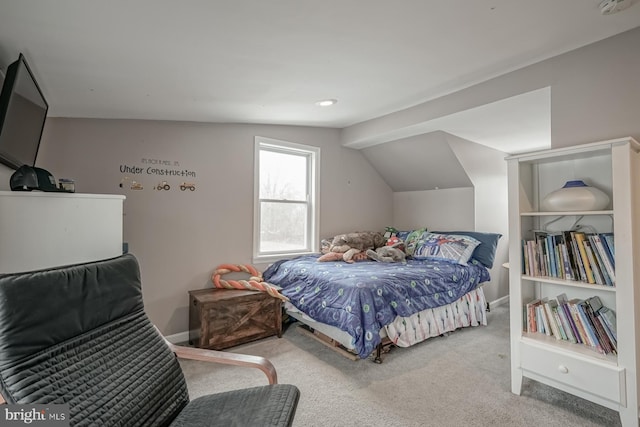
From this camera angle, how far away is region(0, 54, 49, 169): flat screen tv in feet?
4.78

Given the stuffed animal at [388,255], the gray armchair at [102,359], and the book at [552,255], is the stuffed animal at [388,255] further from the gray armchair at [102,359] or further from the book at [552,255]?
the gray armchair at [102,359]

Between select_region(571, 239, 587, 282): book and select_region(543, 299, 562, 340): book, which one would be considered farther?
select_region(543, 299, 562, 340): book

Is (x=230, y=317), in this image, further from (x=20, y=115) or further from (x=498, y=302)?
(x=498, y=302)

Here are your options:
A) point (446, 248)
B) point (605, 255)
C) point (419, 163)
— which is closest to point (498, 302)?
point (446, 248)

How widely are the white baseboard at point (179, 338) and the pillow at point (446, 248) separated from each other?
8.96 ft

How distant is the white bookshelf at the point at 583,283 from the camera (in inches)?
66.5

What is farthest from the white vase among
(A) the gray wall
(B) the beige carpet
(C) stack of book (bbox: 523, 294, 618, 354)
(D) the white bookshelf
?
(A) the gray wall

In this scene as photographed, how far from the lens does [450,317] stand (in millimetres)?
3195

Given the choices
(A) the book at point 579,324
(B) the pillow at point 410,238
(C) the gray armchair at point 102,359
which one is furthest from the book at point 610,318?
(B) the pillow at point 410,238

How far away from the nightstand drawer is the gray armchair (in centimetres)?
164

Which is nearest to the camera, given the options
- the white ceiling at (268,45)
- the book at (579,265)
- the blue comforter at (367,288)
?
the white ceiling at (268,45)

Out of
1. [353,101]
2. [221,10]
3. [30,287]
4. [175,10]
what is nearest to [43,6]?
[175,10]

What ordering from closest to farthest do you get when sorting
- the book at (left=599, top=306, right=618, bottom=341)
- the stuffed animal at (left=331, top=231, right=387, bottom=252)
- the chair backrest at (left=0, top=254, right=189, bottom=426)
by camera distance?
the chair backrest at (left=0, top=254, right=189, bottom=426) < the book at (left=599, top=306, right=618, bottom=341) < the stuffed animal at (left=331, top=231, right=387, bottom=252)

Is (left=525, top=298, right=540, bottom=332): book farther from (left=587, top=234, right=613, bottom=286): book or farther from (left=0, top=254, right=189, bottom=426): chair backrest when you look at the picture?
(left=0, top=254, right=189, bottom=426): chair backrest
